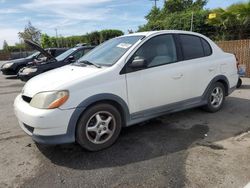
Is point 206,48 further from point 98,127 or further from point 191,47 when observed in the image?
point 98,127

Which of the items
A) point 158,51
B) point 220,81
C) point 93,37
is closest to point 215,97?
point 220,81

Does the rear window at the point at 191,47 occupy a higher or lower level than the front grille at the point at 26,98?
higher

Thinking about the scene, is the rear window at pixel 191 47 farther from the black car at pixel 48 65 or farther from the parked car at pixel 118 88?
the black car at pixel 48 65

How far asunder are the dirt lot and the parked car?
1.10 feet

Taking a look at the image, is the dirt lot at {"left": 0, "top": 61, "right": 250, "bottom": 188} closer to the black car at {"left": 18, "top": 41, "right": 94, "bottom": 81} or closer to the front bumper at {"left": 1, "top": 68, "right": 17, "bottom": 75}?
the black car at {"left": 18, "top": 41, "right": 94, "bottom": 81}

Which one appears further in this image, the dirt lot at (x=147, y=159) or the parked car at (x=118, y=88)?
the parked car at (x=118, y=88)

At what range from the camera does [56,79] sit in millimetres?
4027

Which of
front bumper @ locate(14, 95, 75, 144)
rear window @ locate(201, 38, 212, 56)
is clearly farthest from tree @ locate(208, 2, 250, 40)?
front bumper @ locate(14, 95, 75, 144)

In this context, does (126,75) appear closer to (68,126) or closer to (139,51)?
(139,51)

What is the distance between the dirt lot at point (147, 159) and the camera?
3.25 meters

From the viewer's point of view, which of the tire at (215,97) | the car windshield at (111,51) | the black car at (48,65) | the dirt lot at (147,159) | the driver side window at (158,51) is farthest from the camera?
the black car at (48,65)

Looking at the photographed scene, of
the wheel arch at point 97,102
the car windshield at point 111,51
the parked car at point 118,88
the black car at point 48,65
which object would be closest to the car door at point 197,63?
the parked car at point 118,88

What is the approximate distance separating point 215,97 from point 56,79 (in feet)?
11.2

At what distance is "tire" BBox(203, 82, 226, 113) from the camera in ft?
18.5
